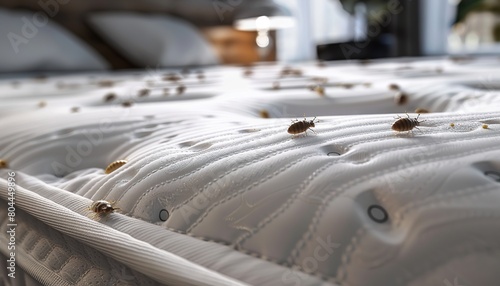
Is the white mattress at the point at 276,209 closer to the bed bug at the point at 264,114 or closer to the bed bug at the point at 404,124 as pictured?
the bed bug at the point at 404,124

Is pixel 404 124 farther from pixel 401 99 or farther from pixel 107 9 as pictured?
pixel 107 9

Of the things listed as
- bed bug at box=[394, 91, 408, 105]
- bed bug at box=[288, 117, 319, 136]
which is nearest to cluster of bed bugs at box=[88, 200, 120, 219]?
bed bug at box=[288, 117, 319, 136]

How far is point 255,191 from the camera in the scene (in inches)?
14.0

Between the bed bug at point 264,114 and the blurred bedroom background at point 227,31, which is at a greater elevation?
the blurred bedroom background at point 227,31

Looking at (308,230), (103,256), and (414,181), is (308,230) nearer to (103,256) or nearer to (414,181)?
(414,181)

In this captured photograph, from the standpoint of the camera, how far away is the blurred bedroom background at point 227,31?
2.12 m

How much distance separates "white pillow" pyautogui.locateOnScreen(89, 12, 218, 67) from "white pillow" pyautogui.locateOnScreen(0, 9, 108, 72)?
0.88 ft

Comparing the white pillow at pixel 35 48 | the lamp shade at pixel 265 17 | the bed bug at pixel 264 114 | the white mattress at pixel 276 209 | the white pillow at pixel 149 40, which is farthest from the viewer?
the lamp shade at pixel 265 17

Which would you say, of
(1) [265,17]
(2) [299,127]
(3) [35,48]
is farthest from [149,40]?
(2) [299,127]

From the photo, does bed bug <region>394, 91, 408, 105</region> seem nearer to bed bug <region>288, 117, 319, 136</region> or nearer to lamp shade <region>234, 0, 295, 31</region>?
bed bug <region>288, 117, 319, 136</region>

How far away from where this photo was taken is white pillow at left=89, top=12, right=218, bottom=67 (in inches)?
94.8

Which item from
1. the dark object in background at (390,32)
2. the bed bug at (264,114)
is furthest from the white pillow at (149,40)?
the bed bug at (264,114)

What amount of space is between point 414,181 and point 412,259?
0.06 metres

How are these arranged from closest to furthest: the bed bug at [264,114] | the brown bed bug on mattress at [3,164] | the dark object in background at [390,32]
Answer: the brown bed bug on mattress at [3,164] → the bed bug at [264,114] → the dark object in background at [390,32]
